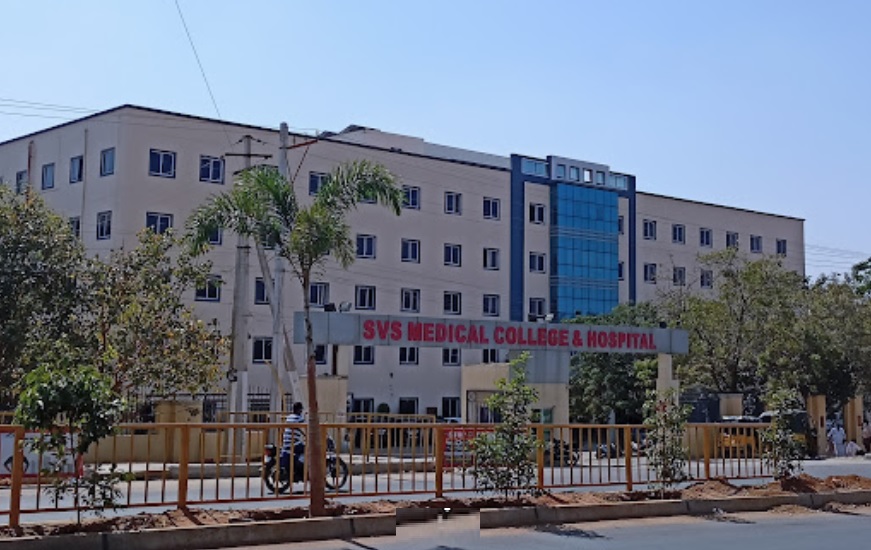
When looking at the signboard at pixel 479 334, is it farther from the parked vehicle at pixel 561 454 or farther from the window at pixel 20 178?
the window at pixel 20 178

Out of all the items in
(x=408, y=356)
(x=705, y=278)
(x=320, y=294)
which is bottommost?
(x=408, y=356)

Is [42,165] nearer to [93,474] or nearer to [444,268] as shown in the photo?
[444,268]

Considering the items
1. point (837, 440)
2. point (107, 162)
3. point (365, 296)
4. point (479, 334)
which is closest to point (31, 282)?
point (479, 334)

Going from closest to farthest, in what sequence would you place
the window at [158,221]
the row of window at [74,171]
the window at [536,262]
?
the window at [158,221] < the row of window at [74,171] < the window at [536,262]

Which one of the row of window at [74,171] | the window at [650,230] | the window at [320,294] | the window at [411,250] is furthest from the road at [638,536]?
the window at [650,230]

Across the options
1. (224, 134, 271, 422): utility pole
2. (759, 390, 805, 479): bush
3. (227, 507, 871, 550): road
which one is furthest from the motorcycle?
(224, 134, 271, 422): utility pole

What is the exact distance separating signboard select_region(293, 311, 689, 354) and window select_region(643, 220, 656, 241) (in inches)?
1244

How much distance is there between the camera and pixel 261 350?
165ft

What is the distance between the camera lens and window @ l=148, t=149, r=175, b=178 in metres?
47.5

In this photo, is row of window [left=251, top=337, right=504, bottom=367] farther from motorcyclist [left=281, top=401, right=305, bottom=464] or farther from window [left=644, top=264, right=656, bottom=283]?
motorcyclist [left=281, top=401, right=305, bottom=464]

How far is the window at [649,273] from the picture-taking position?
67.4 meters

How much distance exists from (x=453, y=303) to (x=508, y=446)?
140 feet

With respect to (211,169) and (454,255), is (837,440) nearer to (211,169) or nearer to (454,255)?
(454,255)

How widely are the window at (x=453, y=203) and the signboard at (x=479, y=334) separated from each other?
23584 mm
